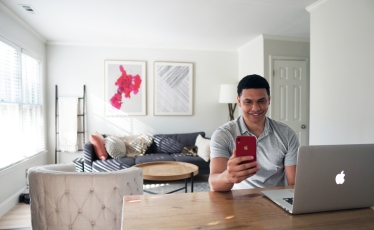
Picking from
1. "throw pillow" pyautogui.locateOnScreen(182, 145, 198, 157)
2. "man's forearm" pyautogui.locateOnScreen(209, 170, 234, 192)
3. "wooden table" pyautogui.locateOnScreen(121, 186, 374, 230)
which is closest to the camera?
"wooden table" pyautogui.locateOnScreen(121, 186, 374, 230)

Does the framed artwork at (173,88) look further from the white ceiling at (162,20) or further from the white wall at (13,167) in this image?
the white wall at (13,167)

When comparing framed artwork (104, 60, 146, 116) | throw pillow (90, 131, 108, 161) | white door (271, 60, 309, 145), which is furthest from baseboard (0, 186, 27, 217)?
white door (271, 60, 309, 145)

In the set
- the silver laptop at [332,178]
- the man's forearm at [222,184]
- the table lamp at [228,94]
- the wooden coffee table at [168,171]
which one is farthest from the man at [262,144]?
the table lamp at [228,94]

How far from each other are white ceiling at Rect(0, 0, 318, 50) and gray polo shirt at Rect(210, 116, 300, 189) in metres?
2.05

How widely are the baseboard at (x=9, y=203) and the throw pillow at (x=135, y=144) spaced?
5.28 ft

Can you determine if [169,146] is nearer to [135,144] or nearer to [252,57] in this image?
[135,144]

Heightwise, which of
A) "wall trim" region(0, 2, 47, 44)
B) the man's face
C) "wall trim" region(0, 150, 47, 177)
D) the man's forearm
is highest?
"wall trim" region(0, 2, 47, 44)

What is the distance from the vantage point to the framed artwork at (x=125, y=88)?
15.0 ft

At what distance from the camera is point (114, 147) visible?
3.82 m

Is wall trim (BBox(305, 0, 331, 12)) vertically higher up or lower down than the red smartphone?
higher up

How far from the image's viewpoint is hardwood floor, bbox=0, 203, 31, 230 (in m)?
2.50

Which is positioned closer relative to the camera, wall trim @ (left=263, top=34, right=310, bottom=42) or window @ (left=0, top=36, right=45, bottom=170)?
window @ (left=0, top=36, right=45, bottom=170)

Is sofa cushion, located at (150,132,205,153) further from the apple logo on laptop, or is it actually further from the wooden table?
the apple logo on laptop

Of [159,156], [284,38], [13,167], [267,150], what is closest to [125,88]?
[159,156]
